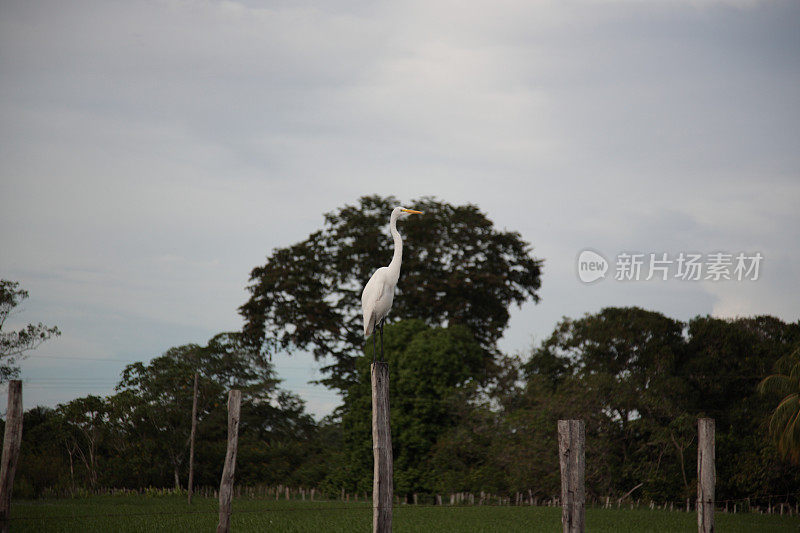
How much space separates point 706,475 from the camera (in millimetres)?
9977

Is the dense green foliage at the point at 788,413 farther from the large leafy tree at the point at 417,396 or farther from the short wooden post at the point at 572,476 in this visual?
the short wooden post at the point at 572,476

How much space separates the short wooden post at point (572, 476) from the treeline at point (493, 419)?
54.1 ft

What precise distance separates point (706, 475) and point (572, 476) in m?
2.22

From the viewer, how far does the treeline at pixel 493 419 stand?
25.7 metres

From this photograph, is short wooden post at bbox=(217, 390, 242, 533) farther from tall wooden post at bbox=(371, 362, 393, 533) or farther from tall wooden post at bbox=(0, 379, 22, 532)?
tall wooden post at bbox=(371, 362, 393, 533)

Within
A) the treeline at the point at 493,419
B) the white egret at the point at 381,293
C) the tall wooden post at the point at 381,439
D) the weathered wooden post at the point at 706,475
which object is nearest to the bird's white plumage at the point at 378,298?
the white egret at the point at 381,293

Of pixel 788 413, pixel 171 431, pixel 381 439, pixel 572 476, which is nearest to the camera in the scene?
pixel 381 439

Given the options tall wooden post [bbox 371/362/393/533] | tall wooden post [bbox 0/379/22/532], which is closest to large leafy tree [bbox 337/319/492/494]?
tall wooden post [bbox 0/379/22/532]

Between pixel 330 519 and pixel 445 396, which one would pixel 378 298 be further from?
pixel 445 396

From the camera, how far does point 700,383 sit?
27672 mm

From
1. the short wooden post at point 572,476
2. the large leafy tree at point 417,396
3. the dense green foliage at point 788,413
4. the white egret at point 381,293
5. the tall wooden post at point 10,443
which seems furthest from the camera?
the large leafy tree at point 417,396

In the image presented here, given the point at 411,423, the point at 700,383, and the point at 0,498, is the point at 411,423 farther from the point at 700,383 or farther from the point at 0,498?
the point at 0,498

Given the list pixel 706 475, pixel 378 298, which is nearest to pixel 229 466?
pixel 378 298

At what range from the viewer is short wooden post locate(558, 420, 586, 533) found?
888 centimetres
